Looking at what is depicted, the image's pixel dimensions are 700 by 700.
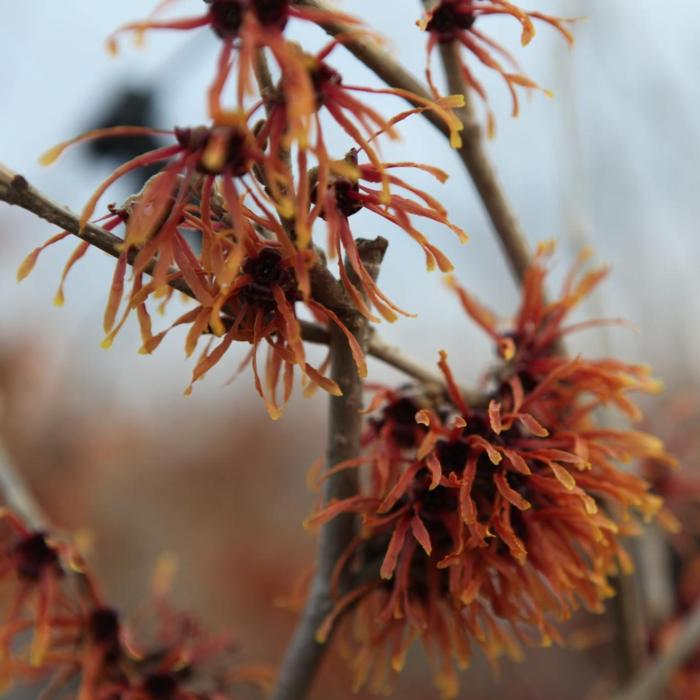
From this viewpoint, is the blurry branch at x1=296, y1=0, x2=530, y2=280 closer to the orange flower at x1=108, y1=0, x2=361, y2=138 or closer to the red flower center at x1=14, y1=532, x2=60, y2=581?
the orange flower at x1=108, y1=0, x2=361, y2=138

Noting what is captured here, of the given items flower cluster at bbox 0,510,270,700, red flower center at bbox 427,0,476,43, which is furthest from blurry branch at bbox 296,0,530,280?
flower cluster at bbox 0,510,270,700

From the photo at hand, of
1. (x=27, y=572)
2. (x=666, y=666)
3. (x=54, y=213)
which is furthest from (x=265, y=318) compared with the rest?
(x=666, y=666)

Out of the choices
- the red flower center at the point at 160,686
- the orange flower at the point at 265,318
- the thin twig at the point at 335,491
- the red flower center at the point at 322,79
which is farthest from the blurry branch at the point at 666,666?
the red flower center at the point at 322,79

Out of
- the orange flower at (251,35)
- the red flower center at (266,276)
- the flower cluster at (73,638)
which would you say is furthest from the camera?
the flower cluster at (73,638)

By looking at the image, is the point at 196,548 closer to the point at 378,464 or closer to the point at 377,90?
the point at 378,464

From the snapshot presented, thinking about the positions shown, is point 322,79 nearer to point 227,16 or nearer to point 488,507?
point 227,16

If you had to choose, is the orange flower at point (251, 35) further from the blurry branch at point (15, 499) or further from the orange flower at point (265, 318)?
the blurry branch at point (15, 499)
